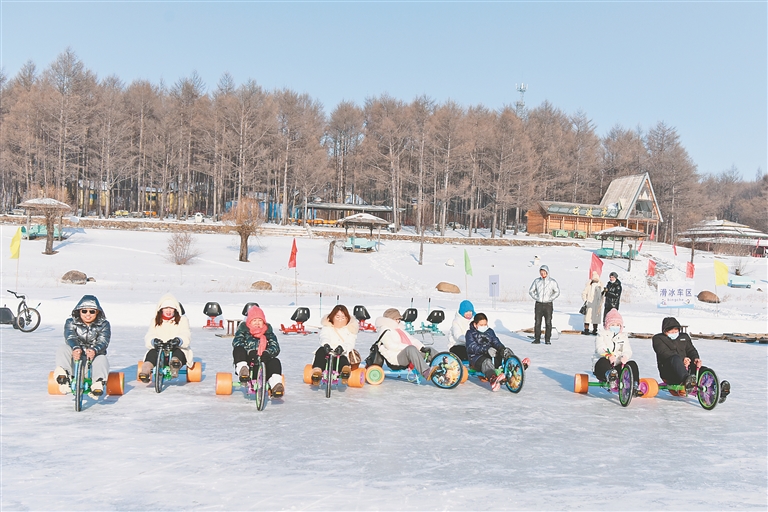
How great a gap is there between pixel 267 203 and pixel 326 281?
35.7m

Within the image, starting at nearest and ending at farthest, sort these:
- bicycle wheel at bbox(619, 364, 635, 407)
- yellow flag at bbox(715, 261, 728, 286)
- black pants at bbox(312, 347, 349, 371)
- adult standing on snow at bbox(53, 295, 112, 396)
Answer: adult standing on snow at bbox(53, 295, 112, 396)
bicycle wheel at bbox(619, 364, 635, 407)
black pants at bbox(312, 347, 349, 371)
yellow flag at bbox(715, 261, 728, 286)

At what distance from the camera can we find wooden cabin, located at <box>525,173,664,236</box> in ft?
203

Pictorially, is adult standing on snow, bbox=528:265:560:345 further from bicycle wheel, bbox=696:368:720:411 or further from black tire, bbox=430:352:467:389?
bicycle wheel, bbox=696:368:720:411

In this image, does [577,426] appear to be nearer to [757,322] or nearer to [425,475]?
[425,475]

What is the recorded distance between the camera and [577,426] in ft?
22.1

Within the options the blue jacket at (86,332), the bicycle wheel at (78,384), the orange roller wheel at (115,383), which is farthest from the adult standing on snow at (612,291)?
the bicycle wheel at (78,384)

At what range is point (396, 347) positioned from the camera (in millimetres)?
8594

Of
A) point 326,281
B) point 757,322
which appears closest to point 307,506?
point 757,322

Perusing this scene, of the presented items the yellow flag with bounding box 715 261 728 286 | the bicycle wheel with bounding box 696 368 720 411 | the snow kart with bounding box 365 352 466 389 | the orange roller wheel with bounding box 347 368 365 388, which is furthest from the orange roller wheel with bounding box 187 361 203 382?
the yellow flag with bounding box 715 261 728 286

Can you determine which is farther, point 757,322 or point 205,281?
point 205,281

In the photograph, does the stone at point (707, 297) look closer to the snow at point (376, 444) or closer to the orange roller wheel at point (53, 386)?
the snow at point (376, 444)

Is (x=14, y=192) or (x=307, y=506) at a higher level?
(x=14, y=192)

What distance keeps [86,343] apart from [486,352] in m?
5.09

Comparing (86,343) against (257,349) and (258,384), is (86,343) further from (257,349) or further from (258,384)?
(258,384)
